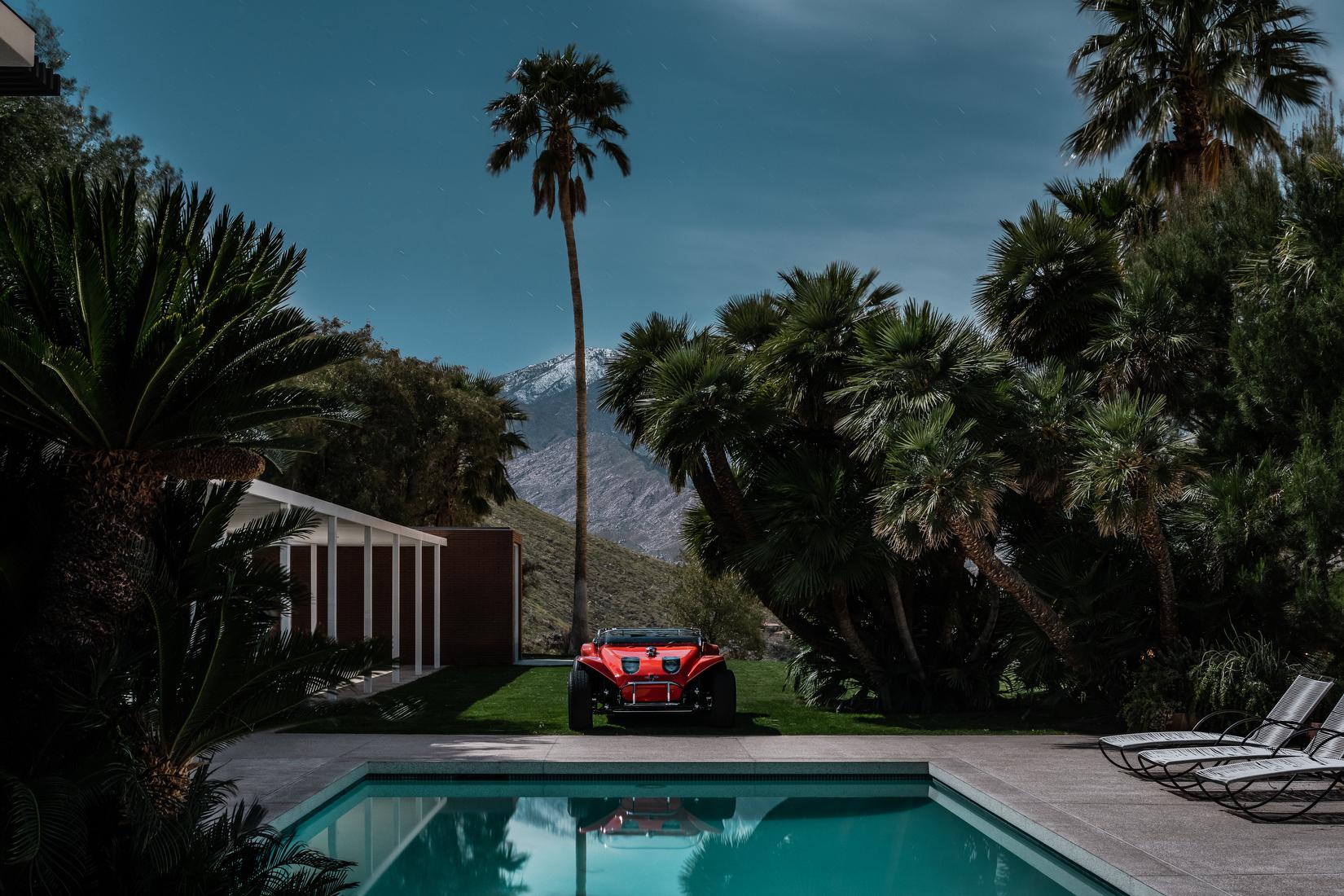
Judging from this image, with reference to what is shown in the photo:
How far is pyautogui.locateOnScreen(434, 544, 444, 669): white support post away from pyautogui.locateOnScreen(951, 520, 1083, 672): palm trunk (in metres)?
12.1

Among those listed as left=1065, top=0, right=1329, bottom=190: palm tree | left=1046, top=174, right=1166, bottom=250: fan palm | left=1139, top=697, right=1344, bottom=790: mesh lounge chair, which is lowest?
left=1139, top=697, right=1344, bottom=790: mesh lounge chair

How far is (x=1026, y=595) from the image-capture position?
12367 mm

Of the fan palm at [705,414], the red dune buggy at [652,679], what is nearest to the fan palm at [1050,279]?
the fan palm at [705,414]

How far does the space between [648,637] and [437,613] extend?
9.70 metres

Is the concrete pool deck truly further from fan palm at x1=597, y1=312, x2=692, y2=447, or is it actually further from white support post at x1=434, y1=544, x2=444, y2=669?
white support post at x1=434, y1=544, x2=444, y2=669

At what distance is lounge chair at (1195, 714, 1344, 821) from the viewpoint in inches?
306

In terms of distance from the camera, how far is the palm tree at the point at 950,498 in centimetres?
1164

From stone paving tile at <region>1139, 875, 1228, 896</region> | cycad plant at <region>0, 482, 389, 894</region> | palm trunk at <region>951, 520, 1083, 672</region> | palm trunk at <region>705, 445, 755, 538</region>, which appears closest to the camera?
cycad plant at <region>0, 482, 389, 894</region>

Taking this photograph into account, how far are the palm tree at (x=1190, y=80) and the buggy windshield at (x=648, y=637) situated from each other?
9.66 metres

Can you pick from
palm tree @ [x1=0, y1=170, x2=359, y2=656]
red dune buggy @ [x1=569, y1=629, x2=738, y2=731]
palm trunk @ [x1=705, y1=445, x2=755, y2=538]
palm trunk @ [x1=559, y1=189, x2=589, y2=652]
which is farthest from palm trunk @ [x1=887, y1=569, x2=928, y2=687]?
palm trunk @ [x1=559, y1=189, x2=589, y2=652]

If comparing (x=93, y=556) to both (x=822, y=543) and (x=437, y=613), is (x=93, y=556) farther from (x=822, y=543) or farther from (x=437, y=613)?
(x=437, y=613)

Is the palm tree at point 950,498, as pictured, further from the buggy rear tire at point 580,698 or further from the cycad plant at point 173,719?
the cycad plant at point 173,719

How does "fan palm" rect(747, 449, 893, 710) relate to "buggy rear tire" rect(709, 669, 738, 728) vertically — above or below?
above

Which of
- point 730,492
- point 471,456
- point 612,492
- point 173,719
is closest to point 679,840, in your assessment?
point 173,719
